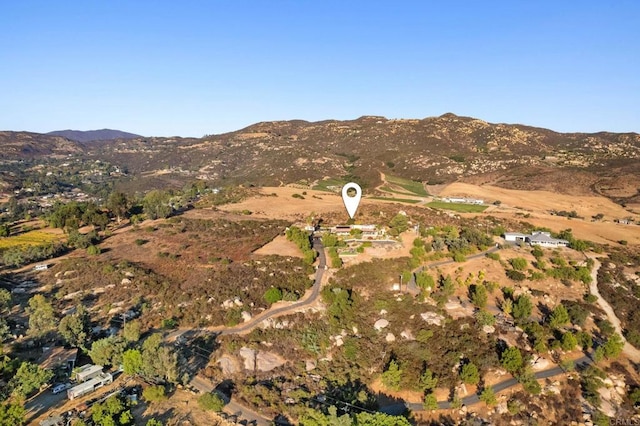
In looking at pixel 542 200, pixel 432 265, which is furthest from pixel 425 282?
pixel 542 200

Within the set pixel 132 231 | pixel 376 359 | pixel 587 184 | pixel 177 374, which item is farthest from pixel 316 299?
pixel 587 184

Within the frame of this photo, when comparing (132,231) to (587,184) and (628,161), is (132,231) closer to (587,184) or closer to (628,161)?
(587,184)

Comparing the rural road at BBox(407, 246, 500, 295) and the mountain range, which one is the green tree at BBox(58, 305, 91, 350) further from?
the mountain range

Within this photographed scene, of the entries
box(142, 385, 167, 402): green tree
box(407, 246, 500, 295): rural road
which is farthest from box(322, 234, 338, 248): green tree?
box(142, 385, 167, 402): green tree

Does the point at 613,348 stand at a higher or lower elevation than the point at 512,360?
higher

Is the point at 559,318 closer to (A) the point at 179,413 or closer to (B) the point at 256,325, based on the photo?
(B) the point at 256,325
